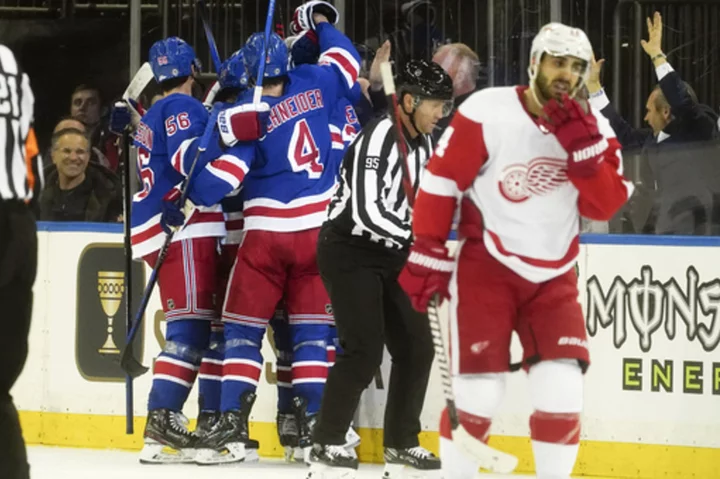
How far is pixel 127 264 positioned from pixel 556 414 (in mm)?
2330

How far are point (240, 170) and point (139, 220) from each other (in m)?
0.51

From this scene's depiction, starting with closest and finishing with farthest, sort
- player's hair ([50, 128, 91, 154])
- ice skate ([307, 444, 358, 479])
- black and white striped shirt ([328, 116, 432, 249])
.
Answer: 1. black and white striped shirt ([328, 116, 432, 249])
2. ice skate ([307, 444, 358, 479])
3. player's hair ([50, 128, 91, 154])

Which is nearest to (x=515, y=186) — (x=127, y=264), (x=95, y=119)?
(x=127, y=264)

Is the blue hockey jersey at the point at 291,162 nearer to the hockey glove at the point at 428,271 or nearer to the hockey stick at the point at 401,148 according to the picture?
the hockey stick at the point at 401,148

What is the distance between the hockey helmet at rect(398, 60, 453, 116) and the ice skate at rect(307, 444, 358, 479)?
1.06 metres

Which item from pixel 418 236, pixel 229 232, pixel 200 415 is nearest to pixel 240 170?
pixel 229 232

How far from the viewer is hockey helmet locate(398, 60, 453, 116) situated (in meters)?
4.79

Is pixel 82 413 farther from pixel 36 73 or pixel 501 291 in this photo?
pixel 501 291

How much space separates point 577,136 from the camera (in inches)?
146

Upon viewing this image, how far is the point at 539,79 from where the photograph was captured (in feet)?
12.6

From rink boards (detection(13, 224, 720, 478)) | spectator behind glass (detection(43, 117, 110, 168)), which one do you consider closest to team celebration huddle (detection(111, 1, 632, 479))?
rink boards (detection(13, 224, 720, 478))

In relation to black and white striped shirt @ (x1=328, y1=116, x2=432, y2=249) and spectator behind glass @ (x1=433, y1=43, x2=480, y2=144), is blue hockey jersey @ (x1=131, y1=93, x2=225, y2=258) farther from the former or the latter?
spectator behind glass @ (x1=433, y1=43, x2=480, y2=144)

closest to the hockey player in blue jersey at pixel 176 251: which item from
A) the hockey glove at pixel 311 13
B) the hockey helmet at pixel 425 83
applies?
the hockey glove at pixel 311 13

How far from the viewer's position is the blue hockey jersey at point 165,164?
5383 millimetres
